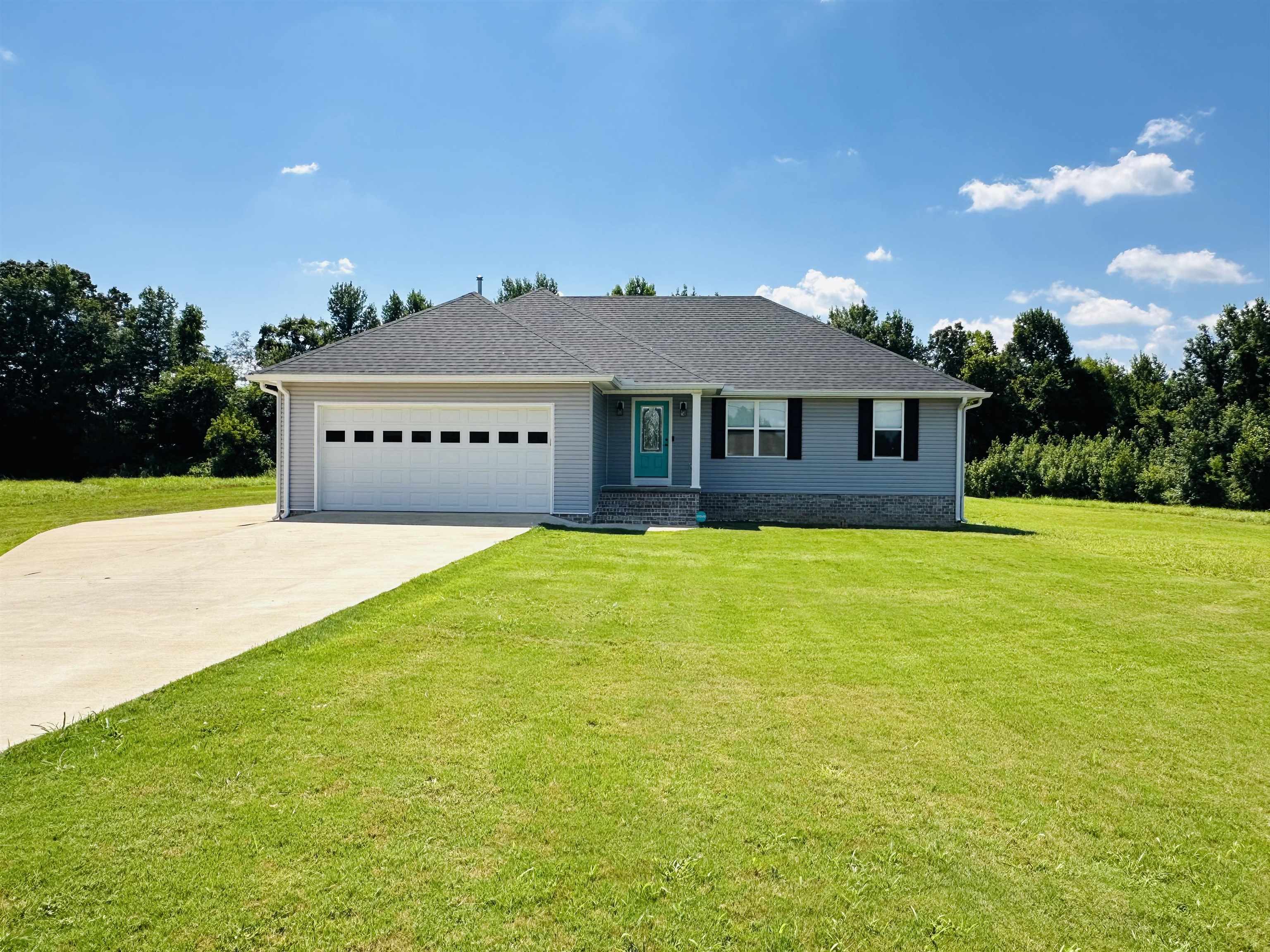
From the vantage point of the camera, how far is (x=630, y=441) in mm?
17062

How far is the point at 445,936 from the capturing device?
232 cm

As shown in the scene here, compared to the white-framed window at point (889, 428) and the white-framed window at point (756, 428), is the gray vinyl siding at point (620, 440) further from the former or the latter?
the white-framed window at point (889, 428)

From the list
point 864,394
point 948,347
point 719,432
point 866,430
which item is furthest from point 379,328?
point 948,347

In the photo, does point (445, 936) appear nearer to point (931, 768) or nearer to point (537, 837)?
point (537, 837)

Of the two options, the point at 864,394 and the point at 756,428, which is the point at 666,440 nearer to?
the point at 756,428

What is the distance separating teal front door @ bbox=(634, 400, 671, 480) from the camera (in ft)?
55.7

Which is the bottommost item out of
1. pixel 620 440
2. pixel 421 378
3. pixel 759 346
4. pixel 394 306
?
pixel 620 440

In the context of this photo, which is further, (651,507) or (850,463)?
(850,463)

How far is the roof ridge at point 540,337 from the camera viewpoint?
49.3ft

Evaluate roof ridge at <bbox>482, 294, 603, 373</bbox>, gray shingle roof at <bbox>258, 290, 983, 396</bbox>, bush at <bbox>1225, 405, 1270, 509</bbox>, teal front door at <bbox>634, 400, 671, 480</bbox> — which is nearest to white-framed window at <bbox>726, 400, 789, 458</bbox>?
gray shingle roof at <bbox>258, 290, 983, 396</bbox>

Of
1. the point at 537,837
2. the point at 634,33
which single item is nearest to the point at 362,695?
the point at 537,837

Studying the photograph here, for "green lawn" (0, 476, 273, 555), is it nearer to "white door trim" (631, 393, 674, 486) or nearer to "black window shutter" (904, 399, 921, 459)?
"white door trim" (631, 393, 674, 486)

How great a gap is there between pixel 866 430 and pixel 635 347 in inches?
232

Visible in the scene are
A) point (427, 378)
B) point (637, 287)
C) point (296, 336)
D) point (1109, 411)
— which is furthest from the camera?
point (296, 336)
